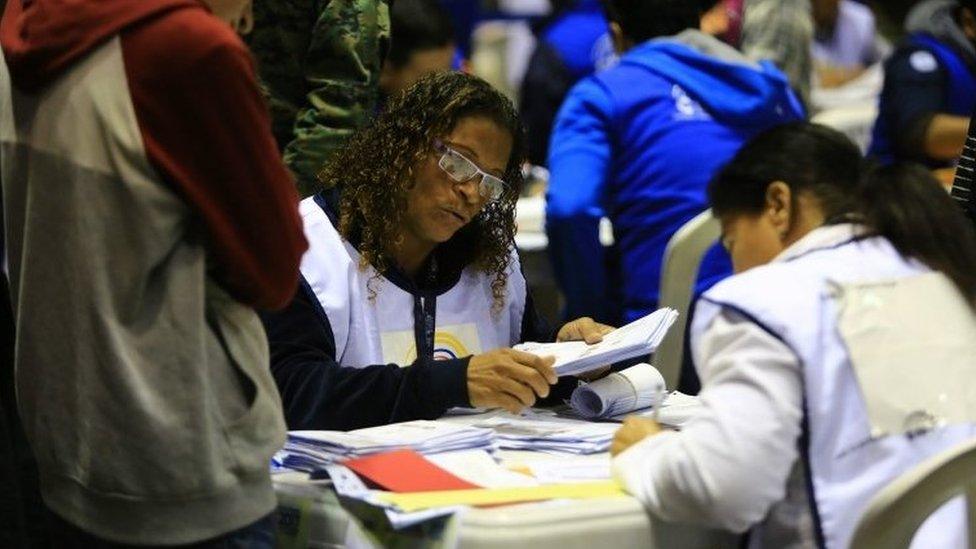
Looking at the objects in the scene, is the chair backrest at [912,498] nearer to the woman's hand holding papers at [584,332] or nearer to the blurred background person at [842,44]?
the woman's hand holding papers at [584,332]

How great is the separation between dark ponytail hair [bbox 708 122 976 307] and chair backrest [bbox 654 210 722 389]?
144cm

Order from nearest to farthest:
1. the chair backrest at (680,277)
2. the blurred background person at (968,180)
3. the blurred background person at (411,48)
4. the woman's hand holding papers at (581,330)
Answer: the woman's hand holding papers at (581,330) < the blurred background person at (968,180) < the chair backrest at (680,277) < the blurred background person at (411,48)

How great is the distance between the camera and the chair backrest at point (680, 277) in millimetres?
4098

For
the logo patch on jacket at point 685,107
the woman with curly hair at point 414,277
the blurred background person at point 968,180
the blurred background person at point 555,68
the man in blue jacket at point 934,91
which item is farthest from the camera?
the blurred background person at point 555,68

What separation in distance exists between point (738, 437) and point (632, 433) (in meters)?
0.34

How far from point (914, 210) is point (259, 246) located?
0.97 meters

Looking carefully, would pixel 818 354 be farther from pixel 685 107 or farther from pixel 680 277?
pixel 685 107

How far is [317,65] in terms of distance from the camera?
12.4 ft

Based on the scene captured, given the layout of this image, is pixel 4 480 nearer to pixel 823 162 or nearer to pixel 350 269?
pixel 350 269

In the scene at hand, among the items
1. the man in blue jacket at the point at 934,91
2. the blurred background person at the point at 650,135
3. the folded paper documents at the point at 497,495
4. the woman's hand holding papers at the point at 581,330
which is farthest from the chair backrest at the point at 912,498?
the man in blue jacket at the point at 934,91

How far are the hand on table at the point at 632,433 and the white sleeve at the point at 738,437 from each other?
22 cm

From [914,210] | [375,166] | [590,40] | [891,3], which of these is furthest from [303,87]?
[891,3]

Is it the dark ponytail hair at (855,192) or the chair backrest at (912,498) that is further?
the dark ponytail hair at (855,192)

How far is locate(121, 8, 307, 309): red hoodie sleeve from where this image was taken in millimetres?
2027
